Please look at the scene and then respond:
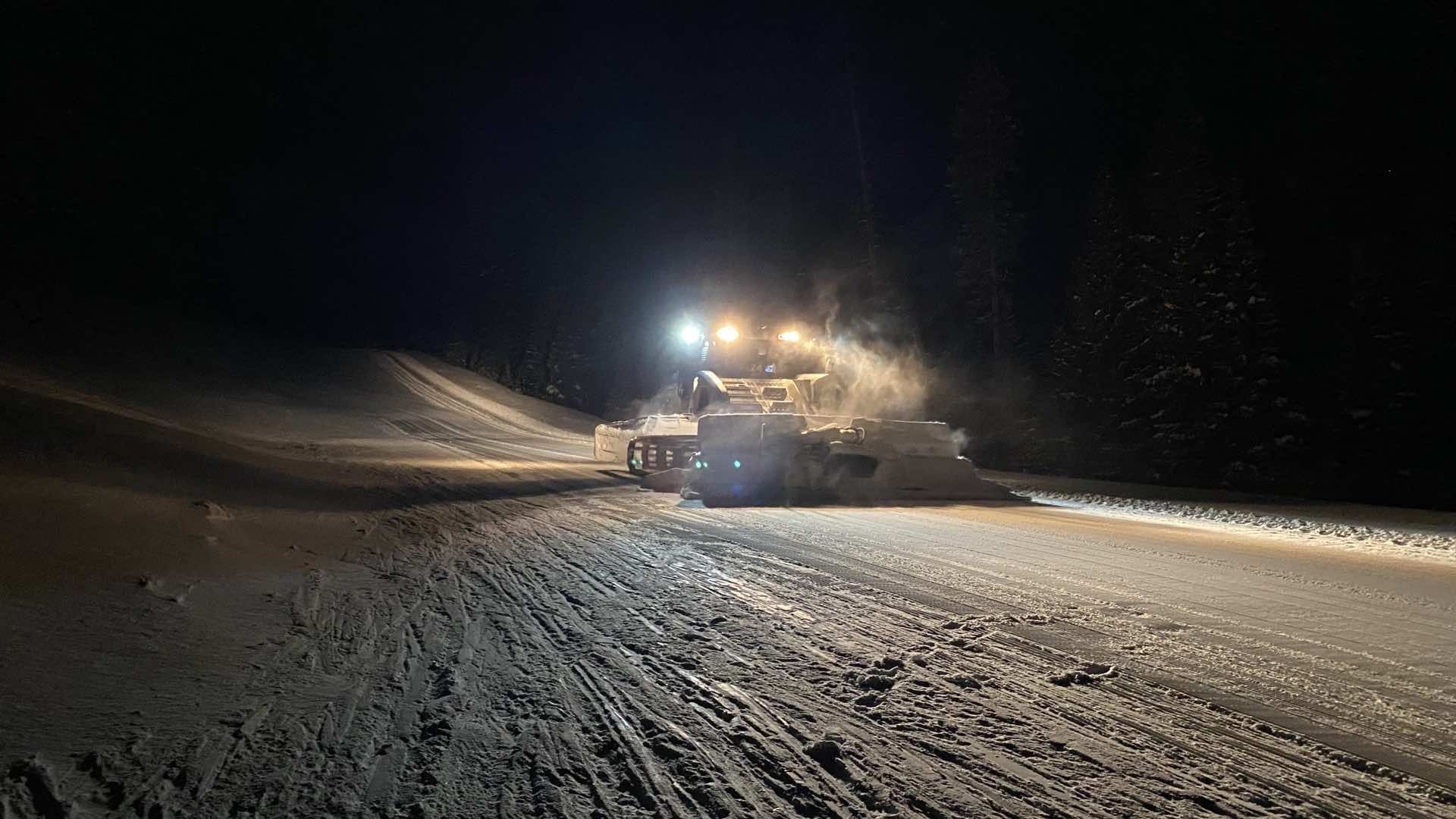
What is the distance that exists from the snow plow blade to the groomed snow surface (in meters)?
2.46

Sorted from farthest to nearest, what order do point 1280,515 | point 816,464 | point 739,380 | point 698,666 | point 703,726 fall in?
1. point 739,380
2. point 1280,515
3. point 816,464
4. point 698,666
5. point 703,726

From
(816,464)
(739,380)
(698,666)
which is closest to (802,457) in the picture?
(816,464)

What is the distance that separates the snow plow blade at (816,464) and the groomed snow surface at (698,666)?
2.46 m

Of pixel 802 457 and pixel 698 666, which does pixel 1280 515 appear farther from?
pixel 698 666

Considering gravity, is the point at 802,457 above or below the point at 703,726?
above

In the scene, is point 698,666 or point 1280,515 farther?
point 1280,515

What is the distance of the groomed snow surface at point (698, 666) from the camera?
Answer: 2904mm

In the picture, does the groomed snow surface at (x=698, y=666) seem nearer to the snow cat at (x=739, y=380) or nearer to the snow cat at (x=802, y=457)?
the snow cat at (x=802, y=457)

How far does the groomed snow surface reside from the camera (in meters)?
2.90

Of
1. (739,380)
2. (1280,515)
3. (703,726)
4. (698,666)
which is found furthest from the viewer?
(739,380)

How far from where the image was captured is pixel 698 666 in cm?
425

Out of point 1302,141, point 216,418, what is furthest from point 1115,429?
point 216,418

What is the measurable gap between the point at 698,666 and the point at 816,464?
8338 millimetres

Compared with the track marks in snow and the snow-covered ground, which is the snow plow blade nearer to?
the snow-covered ground
